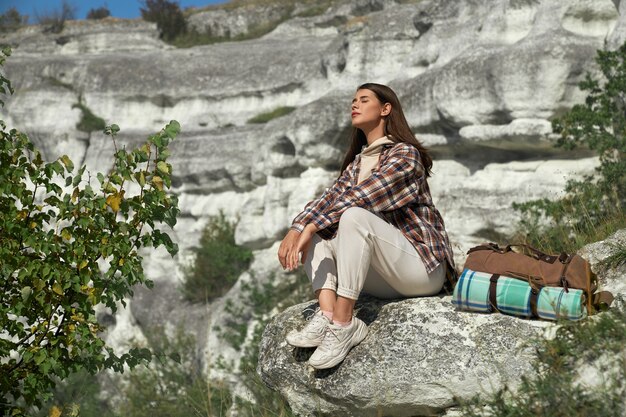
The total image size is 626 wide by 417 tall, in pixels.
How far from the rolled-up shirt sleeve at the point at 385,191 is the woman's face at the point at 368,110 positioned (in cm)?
29

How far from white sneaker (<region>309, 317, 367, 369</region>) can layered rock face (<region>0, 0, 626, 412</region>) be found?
35cm

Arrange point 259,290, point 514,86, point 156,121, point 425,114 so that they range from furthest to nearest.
A: 1. point 156,121
2. point 259,290
3. point 425,114
4. point 514,86

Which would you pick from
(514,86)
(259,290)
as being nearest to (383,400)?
(514,86)

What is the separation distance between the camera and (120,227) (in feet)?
13.2

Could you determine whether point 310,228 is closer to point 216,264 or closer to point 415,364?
point 415,364

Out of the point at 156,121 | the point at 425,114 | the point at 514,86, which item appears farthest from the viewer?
the point at 156,121

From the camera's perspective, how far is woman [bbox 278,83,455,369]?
3.93 meters

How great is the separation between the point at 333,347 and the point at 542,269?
→ 3.30 ft

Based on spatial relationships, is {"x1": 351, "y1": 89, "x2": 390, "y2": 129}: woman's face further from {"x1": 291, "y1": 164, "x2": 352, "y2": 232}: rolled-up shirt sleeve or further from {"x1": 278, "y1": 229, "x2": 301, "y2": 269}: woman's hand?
{"x1": 278, "y1": 229, "x2": 301, "y2": 269}: woman's hand

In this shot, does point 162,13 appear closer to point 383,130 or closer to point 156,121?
point 156,121

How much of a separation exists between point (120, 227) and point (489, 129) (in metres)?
8.65

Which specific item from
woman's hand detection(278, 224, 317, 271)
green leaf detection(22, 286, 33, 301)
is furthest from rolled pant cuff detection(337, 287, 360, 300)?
green leaf detection(22, 286, 33, 301)

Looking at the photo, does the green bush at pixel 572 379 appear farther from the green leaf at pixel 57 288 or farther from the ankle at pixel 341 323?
the green leaf at pixel 57 288

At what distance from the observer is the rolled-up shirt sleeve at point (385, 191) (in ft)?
13.4
